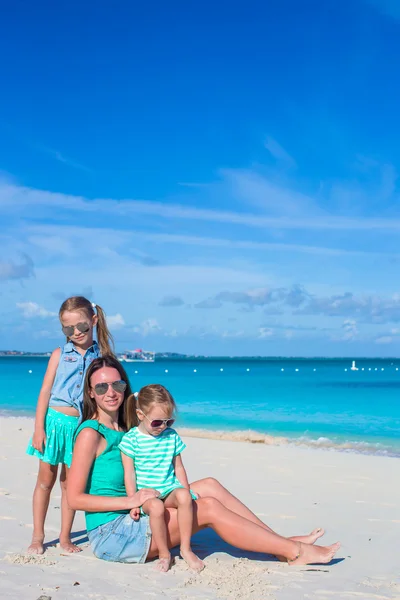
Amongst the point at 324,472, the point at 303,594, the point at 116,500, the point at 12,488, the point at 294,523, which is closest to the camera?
the point at 303,594

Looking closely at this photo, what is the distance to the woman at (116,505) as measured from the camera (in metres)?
4.21

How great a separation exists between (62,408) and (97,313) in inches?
29.9

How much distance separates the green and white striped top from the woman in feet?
0.41

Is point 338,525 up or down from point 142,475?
down

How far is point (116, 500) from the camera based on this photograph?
4.22m

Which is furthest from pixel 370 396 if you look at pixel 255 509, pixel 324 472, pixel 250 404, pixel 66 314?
pixel 66 314

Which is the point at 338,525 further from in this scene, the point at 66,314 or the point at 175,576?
→ the point at 66,314

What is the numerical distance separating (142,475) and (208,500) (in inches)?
19.0

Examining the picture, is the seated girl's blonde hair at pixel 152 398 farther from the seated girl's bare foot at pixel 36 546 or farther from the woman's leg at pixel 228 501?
the seated girl's bare foot at pixel 36 546

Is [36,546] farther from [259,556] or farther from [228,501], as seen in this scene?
[259,556]

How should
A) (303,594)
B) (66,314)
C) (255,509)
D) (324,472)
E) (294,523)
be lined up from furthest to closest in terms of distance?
(324,472), (255,509), (294,523), (66,314), (303,594)

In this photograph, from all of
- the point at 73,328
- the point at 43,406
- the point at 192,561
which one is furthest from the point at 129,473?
the point at 73,328

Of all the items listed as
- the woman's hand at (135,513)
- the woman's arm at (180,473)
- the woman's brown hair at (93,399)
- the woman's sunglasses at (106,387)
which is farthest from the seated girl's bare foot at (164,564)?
the woman's sunglasses at (106,387)

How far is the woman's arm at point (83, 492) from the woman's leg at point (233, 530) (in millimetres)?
299
